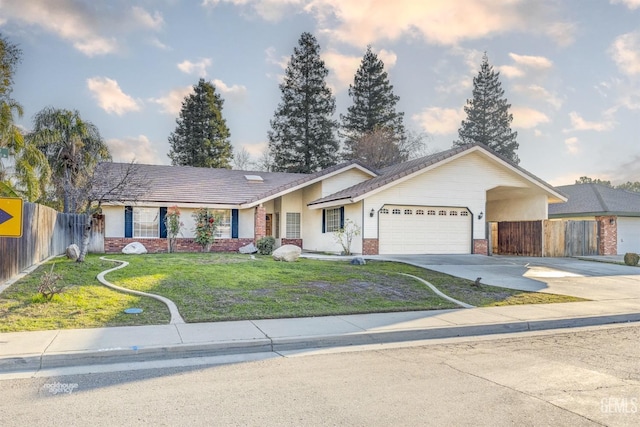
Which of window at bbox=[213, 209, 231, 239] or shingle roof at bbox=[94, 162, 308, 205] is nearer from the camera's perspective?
shingle roof at bbox=[94, 162, 308, 205]

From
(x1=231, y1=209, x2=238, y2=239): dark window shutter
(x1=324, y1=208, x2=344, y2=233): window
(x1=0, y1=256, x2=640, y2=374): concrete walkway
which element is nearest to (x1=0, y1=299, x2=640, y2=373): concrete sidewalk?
(x1=0, y1=256, x2=640, y2=374): concrete walkway

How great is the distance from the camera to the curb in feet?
18.9

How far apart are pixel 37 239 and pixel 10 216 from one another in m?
8.64

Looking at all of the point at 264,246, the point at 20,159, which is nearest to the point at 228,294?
the point at 264,246

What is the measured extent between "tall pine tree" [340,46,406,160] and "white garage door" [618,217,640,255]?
24203 millimetres

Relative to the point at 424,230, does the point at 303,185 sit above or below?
above

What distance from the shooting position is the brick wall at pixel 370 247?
19891 mm

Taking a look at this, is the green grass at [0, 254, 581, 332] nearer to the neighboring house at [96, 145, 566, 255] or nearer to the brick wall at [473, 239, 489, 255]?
the neighboring house at [96, 145, 566, 255]

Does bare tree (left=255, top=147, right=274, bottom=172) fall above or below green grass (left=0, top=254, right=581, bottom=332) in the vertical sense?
above

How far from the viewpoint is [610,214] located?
81.1 ft

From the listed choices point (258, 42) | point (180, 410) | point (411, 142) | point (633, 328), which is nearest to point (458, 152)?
point (258, 42)

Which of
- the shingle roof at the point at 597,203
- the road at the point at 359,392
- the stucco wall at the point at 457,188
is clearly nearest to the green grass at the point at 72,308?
the road at the point at 359,392

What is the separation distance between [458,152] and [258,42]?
1025 cm

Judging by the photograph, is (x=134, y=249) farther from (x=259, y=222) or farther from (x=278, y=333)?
(x=278, y=333)
